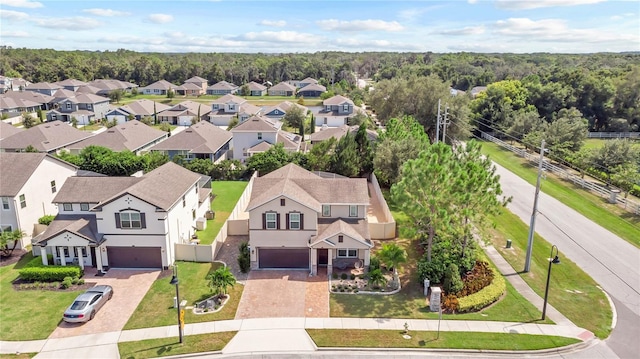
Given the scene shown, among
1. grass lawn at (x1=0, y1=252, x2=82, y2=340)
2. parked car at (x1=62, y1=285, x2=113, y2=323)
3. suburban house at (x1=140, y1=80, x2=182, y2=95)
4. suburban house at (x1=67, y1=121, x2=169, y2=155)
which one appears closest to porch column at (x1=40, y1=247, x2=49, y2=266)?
grass lawn at (x1=0, y1=252, x2=82, y2=340)

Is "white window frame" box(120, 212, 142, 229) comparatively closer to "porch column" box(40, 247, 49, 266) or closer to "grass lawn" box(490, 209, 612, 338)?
"porch column" box(40, 247, 49, 266)

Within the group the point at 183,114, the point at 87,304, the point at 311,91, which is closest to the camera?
the point at 87,304

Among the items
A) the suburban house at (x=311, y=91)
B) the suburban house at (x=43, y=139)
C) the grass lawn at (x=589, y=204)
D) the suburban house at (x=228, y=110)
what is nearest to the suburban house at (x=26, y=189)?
the suburban house at (x=43, y=139)

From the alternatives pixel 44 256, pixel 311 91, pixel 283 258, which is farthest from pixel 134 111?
pixel 283 258

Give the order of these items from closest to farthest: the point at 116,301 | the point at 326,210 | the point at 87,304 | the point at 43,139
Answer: the point at 87,304 < the point at 116,301 < the point at 326,210 < the point at 43,139

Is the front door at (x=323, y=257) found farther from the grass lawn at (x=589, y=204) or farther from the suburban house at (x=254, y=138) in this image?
the suburban house at (x=254, y=138)

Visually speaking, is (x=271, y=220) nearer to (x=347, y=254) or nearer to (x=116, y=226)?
(x=347, y=254)

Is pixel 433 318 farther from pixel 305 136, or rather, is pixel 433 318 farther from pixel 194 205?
pixel 305 136
